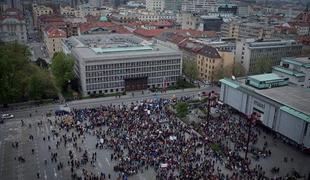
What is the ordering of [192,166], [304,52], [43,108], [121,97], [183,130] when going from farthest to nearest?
[304,52]
[121,97]
[43,108]
[183,130]
[192,166]

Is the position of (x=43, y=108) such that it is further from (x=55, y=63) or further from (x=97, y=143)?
(x=97, y=143)

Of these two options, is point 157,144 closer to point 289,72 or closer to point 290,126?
point 290,126

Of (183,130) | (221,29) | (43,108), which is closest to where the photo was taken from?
(183,130)

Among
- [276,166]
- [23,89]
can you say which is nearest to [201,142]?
[276,166]

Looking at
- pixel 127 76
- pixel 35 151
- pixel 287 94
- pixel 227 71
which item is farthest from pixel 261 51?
pixel 35 151

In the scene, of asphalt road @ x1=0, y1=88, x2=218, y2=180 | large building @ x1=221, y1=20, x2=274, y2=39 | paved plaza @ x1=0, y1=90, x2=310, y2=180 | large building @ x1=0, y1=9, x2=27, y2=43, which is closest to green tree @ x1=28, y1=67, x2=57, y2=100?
asphalt road @ x1=0, y1=88, x2=218, y2=180

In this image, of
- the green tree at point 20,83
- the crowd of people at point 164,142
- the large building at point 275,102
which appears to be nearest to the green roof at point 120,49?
the green tree at point 20,83
